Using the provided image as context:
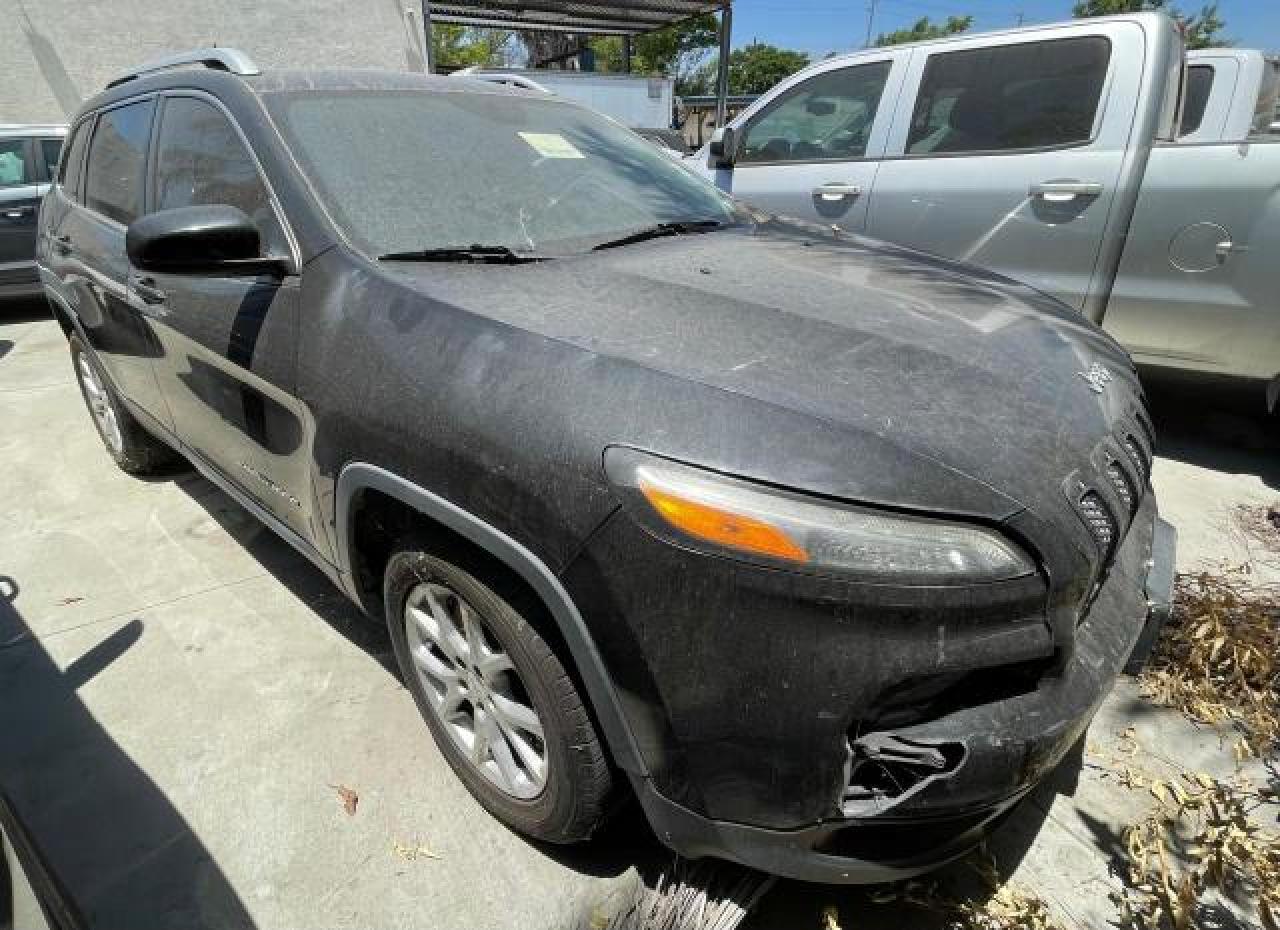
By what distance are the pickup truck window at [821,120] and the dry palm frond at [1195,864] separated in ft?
12.3

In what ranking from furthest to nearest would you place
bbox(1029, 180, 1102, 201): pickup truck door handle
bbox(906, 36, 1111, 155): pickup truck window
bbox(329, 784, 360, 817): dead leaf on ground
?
bbox(906, 36, 1111, 155): pickup truck window → bbox(1029, 180, 1102, 201): pickup truck door handle → bbox(329, 784, 360, 817): dead leaf on ground

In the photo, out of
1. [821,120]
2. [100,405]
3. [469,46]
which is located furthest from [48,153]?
[469,46]

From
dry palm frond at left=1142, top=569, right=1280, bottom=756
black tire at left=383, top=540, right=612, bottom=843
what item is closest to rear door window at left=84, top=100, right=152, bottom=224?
black tire at left=383, top=540, right=612, bottom=843

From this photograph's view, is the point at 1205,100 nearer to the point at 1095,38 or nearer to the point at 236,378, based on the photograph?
the point at 1095,38

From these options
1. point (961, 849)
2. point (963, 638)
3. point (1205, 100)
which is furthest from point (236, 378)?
point (1205, 100)

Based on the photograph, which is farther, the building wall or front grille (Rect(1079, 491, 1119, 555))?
the building wall

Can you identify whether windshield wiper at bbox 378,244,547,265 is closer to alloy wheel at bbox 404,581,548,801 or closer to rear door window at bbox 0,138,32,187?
alloy wheel at bbox 404,581,548,801

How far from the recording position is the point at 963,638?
1193mm

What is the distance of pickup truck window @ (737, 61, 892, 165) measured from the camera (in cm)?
444

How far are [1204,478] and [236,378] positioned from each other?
4190mm

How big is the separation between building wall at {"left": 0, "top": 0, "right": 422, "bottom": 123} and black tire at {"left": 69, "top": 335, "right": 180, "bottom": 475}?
35.7 feet

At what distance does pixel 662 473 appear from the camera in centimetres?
124

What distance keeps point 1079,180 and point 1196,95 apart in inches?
89.0

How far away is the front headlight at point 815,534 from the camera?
1.17m
